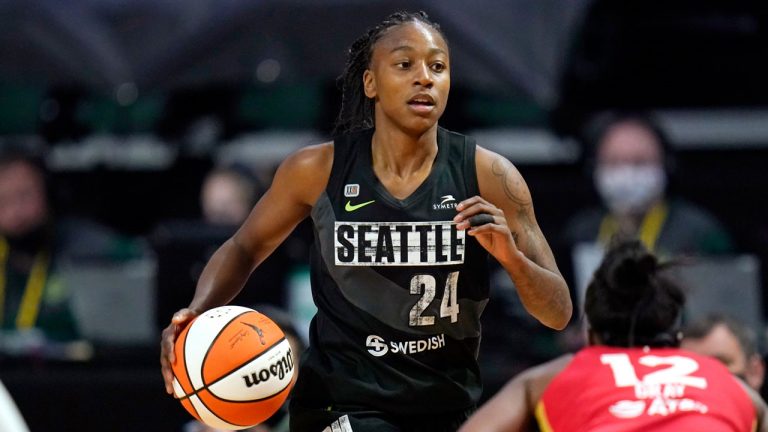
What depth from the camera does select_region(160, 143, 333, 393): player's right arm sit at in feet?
15.5

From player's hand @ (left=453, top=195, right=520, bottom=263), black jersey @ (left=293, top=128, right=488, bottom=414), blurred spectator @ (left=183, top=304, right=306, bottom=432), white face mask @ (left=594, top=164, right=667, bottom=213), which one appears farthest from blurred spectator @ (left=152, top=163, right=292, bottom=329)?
player's hand @ (left=453, top=195, right=520, bottom=263)

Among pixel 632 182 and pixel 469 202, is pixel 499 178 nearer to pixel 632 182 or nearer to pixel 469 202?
pixel 469 202

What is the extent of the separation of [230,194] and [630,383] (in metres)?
3.94

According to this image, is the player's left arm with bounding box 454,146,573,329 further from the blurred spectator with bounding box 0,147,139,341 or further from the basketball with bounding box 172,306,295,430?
the blurred spectator with bounding box 0,147,139,341

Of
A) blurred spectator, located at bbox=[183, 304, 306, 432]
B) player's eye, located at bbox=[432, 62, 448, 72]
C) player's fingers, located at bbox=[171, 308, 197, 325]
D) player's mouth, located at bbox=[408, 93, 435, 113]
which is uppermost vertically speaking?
player's eye, located at bbox=[432, 62, 448, 72]

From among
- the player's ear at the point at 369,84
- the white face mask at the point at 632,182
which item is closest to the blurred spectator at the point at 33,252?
the white face mask at the point at 632,182

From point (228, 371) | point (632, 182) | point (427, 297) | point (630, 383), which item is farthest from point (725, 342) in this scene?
point (228, 371)

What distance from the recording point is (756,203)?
33.3 feet

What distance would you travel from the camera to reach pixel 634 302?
489 cm

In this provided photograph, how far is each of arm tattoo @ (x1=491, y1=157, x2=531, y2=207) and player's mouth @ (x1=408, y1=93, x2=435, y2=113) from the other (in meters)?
0.28

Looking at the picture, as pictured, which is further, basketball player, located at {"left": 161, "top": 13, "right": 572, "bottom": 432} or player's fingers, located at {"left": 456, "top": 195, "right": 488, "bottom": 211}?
basketball player, located at {"left": 161, "top": 13, "right": 572, "bottom": 432}

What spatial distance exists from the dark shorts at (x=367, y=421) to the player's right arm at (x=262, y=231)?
→ 42 centimetres

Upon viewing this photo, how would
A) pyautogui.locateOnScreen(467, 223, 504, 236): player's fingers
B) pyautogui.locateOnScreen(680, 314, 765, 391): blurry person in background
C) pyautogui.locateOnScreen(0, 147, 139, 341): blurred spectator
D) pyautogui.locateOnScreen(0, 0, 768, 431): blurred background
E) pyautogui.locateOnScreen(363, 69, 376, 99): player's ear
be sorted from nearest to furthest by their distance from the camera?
pyautogui.locateOnScreen(467, 223, 504, 236): player's fingers < pyautogui.locateOnScreen(363, 69, 376, 99): player's ear < pyautogui.locateOnScreen(680, 314, 765, 391): blurry person in background < pyautogui.locateOnScreen(0, 0, 768, 431): blurred background < pyautogui.locateOnScreen(0, 147, 139, 341): blurred spectator

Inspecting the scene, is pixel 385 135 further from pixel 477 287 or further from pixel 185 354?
pixel 185 354
